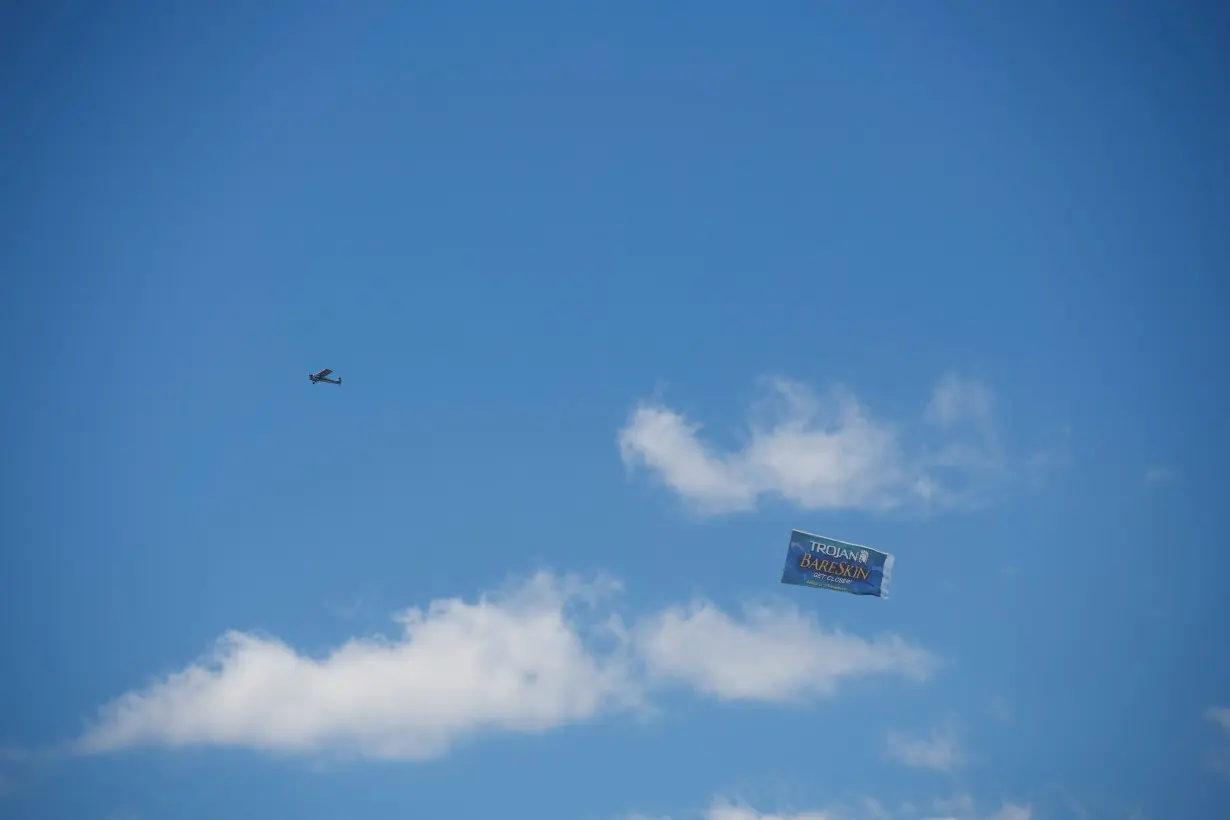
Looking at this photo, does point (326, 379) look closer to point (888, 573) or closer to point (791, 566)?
point (791, 566)

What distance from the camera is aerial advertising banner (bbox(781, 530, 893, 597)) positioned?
116 meters

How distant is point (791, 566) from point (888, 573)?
12.3m

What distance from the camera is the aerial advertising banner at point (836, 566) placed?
11600 centimetres

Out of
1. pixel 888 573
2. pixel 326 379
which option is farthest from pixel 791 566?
pixel 326 379

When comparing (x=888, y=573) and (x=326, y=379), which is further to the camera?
(x=326, y=379)

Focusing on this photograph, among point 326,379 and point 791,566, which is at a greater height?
point 326,379

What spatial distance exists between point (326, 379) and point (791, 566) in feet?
250

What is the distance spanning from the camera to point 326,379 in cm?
15162

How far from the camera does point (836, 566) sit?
385 ft

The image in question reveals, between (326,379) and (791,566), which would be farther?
(326,379)

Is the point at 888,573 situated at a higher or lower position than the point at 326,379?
lower

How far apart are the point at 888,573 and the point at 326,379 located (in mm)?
85705

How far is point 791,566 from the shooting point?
381ft
